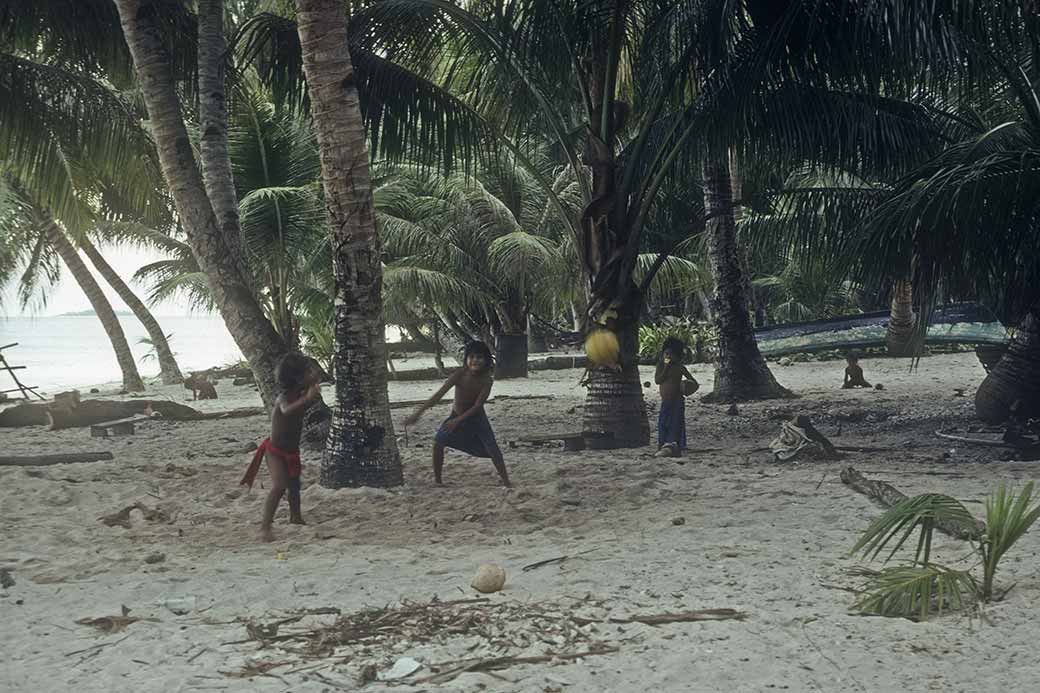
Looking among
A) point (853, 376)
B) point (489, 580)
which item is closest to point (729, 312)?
point (853, 376)

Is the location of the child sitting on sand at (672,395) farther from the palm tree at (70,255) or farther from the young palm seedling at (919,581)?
the palm tree at (70,255)

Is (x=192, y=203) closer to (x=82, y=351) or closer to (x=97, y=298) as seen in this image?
(x=97, y=298)

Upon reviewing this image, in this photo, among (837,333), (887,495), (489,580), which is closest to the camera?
(489,580)

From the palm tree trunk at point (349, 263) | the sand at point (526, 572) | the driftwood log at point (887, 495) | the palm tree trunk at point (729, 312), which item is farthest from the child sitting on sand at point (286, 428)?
the palm tree trunk at point (729, 312)

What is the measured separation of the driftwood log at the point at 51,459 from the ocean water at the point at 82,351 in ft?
97.7

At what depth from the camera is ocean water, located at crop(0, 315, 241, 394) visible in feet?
180

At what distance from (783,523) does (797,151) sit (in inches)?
183

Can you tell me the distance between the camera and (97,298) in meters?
22.4

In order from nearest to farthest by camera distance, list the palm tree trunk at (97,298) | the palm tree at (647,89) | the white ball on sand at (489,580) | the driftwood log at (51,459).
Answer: the white ball on sand at (489,580)
the palm tree at (647,89)
the driftwood log at (51,459)
the palm tree trunk at (97,298)

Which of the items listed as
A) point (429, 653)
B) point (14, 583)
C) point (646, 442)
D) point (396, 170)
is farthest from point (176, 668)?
point (396, 170)

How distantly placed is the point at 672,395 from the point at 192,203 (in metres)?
4.79

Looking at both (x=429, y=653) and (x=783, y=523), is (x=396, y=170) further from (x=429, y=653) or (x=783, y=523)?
(x=429, y=653)

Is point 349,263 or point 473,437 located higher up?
point 349,263

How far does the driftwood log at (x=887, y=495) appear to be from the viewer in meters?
5.49
